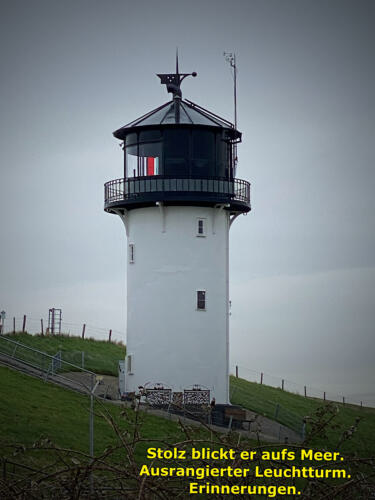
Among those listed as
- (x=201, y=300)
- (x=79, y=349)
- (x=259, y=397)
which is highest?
(x=201, y=300)

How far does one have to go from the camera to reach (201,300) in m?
34.4

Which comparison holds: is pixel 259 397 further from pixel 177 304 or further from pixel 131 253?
pixel 131 253

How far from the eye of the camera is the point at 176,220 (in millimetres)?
34438

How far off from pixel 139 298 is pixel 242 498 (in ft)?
81.3

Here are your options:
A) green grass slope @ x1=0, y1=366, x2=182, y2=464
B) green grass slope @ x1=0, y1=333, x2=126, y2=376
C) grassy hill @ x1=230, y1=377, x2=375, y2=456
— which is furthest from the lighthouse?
green grass slope @ x1=0, y1=333, x2=126, y2=376

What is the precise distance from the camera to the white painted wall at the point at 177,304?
3397cm

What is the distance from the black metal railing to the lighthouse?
36 millimetres

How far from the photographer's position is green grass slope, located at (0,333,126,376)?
39906 mm

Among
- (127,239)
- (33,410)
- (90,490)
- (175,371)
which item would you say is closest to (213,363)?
(175,371)

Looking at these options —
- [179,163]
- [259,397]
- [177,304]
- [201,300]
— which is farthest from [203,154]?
[259,397]

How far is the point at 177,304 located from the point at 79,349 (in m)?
10.4

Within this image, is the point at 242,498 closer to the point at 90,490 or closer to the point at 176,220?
the point at 90,490

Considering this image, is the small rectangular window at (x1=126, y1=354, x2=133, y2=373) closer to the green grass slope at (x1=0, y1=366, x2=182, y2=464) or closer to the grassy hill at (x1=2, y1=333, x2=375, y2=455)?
the green grass slope at (x1=0, y1=366, x2=182, y2=464)

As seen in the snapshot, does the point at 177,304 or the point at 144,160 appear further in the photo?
the point at 144,160
